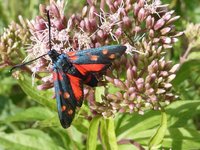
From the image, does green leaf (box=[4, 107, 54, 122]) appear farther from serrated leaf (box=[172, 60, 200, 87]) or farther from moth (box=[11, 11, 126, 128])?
serrated leaf (box=[172, 60, 200, 87])

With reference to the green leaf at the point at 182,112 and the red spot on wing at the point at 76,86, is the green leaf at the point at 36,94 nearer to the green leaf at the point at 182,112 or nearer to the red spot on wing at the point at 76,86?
the red spot on wing at the point at 76,86

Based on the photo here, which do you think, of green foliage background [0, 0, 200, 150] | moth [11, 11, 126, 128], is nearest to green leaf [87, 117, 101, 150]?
green foliage background [0, 0, 200, 150]

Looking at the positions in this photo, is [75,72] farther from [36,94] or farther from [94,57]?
[36,94]

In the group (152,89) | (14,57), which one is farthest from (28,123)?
(152,89)

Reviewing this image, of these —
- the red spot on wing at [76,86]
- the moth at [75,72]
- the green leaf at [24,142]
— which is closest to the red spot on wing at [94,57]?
the moth at [75,72]

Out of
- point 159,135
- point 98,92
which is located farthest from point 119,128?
point 159,135

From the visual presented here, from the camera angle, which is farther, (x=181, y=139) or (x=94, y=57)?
(x=181, y=139)
